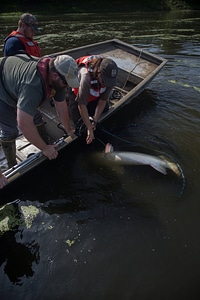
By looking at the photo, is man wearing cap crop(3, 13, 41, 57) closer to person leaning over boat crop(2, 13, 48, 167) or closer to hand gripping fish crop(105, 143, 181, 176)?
person leaning over boat crop(2, 13, 48, 167)

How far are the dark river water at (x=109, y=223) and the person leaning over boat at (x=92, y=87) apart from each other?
33.6 inches

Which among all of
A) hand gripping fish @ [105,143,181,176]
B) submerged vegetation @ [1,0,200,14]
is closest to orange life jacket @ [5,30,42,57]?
hand gripping fish @ [105,143,181,176]

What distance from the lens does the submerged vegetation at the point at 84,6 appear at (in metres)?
25.7

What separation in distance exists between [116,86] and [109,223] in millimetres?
5291

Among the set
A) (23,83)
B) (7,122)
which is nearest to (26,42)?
(7,122)

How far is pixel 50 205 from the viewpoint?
5.23 metres

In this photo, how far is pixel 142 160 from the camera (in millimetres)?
A: 5859

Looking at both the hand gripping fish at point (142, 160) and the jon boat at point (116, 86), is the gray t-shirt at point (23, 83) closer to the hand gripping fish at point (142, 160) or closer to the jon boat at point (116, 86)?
the jon boat at point (116, 86)

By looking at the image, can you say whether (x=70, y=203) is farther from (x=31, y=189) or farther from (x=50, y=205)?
(x=31, y=189)

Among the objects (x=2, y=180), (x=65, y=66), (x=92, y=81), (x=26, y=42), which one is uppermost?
(x=65, y=66)

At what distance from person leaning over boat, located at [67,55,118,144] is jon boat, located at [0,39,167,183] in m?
0.38

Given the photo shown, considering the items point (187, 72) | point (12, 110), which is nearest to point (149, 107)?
point (187, 72)

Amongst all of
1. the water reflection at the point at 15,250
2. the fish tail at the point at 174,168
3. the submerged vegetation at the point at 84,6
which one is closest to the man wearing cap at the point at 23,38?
the water reflection at the point at 15,250

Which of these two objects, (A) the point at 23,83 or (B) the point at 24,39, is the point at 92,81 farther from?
(A) the point at 23,83
